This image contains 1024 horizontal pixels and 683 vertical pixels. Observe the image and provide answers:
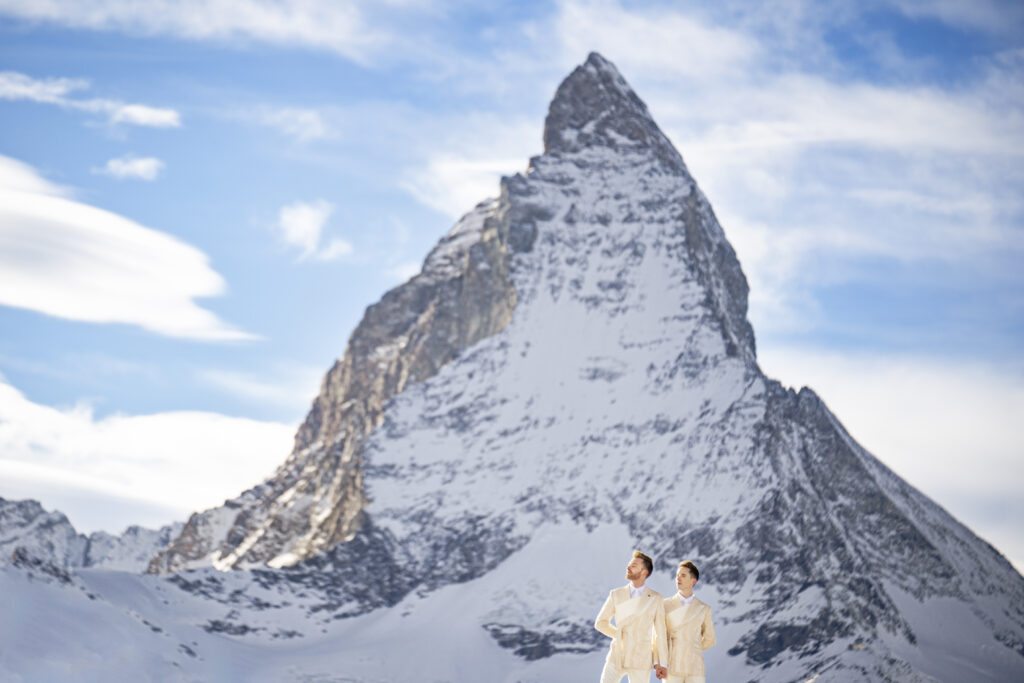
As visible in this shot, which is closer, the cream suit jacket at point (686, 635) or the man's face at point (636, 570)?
the man's face at point (636, 570)

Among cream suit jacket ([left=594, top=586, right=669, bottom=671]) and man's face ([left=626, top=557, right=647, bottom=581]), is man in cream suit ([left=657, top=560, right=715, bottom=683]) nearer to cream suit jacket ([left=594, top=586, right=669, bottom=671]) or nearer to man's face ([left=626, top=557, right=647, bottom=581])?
cream suit jacket ([left=594, top=586, right=669, bottom=671])

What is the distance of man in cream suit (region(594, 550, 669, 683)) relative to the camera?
1891 centimetres

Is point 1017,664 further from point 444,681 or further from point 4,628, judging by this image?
point 4,628

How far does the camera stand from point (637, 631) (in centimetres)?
1916

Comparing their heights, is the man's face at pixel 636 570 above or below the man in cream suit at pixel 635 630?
above

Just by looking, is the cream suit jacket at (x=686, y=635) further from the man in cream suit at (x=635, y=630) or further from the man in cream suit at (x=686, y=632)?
the man in cream suit at (x=635, y=630)

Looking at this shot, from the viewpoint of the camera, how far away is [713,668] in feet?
617

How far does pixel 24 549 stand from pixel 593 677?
86181mm

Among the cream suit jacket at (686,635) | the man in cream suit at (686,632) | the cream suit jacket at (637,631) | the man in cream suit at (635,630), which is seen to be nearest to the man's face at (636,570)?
the man in cream suit at (635,630)

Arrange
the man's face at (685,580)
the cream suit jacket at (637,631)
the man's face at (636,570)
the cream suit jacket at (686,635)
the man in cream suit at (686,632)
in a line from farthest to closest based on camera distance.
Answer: the cream suit jacket at (637,631), the cream suit jacket at (686,635), the man in cream suit at (686,632), the man's face at (685,580), the man's face at (636,570)

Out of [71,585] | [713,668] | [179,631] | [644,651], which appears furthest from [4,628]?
[644,651]

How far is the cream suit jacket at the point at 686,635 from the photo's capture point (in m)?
18.8

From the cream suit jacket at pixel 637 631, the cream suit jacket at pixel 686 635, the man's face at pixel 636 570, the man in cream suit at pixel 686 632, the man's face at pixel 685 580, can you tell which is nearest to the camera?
the man's face at pixel 636 570

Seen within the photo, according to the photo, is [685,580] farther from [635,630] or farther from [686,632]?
[635,630]
